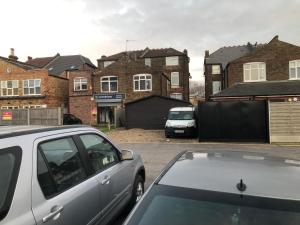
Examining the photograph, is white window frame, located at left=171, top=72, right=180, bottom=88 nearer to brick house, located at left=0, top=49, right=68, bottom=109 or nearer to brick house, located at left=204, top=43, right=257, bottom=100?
brick house, located at left=204, top=43, right=257, bottom=100

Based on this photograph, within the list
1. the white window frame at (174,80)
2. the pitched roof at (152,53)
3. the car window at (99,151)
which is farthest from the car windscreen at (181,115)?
the pitched roof at (152,53)

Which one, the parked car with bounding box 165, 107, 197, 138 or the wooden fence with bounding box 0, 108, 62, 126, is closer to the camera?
the parked car with bounding box 165, 107, 197, 138

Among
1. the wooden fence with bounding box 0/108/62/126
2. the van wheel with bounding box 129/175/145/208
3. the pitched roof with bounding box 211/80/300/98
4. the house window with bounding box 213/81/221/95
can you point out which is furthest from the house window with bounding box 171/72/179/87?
the van wheel with bounding box 129/175/145/208

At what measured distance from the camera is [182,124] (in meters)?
23.2

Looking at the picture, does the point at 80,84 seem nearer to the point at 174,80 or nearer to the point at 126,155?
the point at 174,80

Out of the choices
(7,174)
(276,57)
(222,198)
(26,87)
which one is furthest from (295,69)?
(7,174)

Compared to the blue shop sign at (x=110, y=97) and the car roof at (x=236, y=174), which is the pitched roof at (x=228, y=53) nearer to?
the blue shop sign at (x=110, y=97)

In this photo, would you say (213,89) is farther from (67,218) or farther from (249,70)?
(67,218)

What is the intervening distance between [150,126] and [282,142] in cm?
1464

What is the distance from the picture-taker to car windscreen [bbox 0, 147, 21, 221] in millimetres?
2660

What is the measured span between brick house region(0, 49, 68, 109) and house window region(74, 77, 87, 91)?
3.17 m

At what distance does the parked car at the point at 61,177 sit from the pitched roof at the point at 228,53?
50.4 metres

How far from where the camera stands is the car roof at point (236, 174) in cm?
257

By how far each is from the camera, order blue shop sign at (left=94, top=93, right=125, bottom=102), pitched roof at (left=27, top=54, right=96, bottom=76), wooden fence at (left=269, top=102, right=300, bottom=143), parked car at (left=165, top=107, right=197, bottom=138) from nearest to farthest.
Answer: wooden fence at (left=269, top=102, right=300, bottom=143) → parked car at (left=165, top=107, right=197, bottom=138) → blue shop sign at (left=94, top=93, right=125, bottom=102) → pitched roof at (left=27, top=54, right=96, bottom=76)
